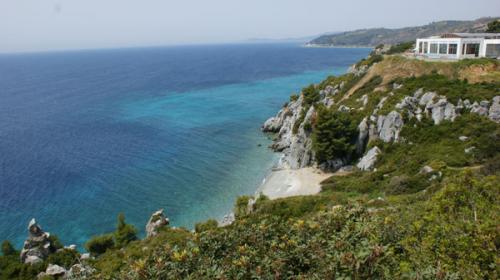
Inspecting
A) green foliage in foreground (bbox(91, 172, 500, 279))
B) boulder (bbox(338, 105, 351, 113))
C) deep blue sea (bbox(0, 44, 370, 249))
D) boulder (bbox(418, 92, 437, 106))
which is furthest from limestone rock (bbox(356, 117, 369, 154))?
green foliage in foreground (bbox(91, 172, 500, 279))

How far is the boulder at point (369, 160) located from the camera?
39547 mm

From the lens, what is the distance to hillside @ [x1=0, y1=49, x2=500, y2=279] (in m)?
9.10

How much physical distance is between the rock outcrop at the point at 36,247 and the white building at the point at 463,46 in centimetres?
5791

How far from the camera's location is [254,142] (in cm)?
5822

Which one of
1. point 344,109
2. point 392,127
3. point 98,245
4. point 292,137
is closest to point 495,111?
point 392,127

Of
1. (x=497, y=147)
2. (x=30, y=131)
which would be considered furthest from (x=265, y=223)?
(x=30, y=131)

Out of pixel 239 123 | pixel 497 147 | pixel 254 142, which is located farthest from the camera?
pixel 239 123

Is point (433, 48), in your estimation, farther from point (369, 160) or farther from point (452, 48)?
point (369, 160)

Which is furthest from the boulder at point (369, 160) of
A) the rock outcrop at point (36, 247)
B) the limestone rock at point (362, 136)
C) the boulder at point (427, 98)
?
the rock outcrop at point (36, 247)

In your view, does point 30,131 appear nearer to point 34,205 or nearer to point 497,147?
point 34,205

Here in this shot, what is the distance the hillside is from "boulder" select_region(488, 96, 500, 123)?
17cm

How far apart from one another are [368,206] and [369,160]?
56.4 feet

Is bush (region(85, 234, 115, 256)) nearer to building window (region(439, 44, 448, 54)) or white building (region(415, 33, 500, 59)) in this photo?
white building (region(415, 33, 500, 59))

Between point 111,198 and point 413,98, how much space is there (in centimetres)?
3945
